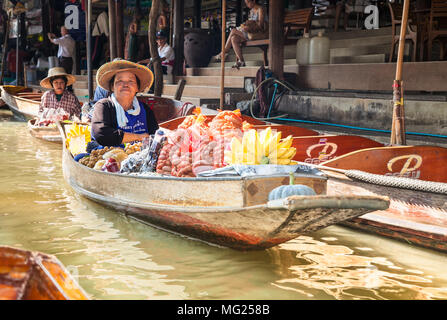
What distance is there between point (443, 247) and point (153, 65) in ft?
25.4

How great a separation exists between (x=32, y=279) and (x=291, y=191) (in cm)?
173

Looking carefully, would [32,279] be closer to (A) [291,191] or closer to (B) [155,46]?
(A) [291,191]

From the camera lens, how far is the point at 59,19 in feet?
60.1

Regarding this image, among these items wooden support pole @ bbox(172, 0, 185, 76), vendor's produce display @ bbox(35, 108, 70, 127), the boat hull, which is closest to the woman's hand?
the boat hull

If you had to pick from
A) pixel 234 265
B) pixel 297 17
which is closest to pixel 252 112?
pixel 297 17

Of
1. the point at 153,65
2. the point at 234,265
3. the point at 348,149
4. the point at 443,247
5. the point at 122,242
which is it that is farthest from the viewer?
the point at 153,65

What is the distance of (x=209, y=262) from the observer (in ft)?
11.3

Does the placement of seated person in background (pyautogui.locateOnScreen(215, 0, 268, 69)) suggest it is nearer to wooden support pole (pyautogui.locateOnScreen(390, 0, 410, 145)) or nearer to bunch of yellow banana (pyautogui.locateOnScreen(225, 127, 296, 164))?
wooden support pole (pyautogui.locateOnScreen(390, 0, 410, 145))

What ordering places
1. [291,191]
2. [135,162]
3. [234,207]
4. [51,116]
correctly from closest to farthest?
[291,191] → [234,207] → [135,162] → [51,116]

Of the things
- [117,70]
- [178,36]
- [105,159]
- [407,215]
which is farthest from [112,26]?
[407,215]

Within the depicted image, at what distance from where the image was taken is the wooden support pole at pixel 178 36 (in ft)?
35.9

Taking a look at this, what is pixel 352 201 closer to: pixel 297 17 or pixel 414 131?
pixel 414 131

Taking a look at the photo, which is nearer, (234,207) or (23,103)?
(234,207)

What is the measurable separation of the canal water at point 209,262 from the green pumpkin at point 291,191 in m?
0.58
